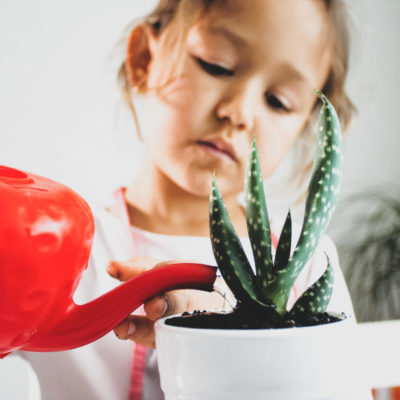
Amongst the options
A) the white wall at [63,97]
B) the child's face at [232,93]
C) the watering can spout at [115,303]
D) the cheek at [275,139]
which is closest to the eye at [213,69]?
the child's face at [232,93]

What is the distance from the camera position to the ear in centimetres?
77

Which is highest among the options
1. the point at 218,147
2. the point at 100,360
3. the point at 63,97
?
the point at 63,97

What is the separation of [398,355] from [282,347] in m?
0.71

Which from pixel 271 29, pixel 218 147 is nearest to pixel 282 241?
pixel 218 147

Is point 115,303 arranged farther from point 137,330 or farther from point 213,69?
point 213,69

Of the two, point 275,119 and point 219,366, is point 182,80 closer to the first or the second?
point 275,119

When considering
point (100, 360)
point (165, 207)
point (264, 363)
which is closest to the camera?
point (264, 363)

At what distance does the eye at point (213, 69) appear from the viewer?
2.12 feet

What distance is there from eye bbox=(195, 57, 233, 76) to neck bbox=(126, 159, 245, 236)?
19cm

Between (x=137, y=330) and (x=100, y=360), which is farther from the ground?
(x=137, y=330)

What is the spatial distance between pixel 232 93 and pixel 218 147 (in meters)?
0.08

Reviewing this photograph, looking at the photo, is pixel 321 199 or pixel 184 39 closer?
pixel 321 199

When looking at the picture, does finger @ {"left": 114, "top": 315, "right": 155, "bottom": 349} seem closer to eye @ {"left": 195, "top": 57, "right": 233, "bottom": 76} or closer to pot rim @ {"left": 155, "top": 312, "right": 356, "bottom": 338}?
pot rim @ {"left": 155, "top": 312, "right": 356, "bottom": 338}

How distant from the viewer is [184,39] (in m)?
0.71
